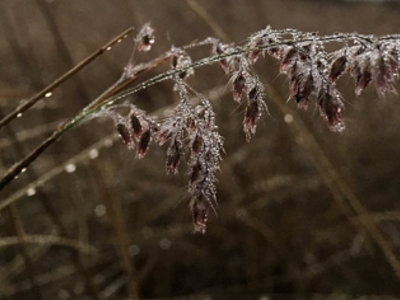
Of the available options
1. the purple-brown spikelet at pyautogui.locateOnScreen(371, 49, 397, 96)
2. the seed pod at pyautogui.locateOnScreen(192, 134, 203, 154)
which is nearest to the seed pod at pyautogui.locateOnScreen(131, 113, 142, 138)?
the seed pod at pyautogui.locateOnScreen(192, 134, 203, 154)

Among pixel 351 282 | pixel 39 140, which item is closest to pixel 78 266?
pixel 39 140

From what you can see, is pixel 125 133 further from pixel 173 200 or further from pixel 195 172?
pixel 173 200

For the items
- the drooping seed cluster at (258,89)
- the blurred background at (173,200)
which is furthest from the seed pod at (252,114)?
the blurred background at (173,200)

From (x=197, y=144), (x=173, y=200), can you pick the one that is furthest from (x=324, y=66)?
(x=173, y=200)

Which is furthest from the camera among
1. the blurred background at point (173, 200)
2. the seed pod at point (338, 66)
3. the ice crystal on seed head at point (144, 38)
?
the blurred background at point (173, 200)

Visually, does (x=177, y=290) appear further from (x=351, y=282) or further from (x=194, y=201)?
(x=194, y=201)

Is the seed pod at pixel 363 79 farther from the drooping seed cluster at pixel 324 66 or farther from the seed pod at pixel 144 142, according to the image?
the seed pod at pixel 144 142

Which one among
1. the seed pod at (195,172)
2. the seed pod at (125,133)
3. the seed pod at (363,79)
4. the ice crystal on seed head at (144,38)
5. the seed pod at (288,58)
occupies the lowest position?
the seed pod at (195,172)
